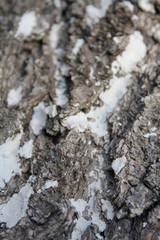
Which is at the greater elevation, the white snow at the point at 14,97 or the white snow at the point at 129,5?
the white snow at the point at 129,5

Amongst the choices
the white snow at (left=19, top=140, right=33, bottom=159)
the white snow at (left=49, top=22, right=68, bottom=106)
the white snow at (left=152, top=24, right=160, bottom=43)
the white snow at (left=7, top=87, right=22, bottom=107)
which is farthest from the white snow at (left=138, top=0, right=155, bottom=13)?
the white snow at (left=19, top=140, right=33, bottom=159)

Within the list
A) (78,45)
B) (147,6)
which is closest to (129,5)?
(147,6)

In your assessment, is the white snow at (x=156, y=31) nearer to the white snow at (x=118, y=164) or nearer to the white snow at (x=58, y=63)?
the white snow at (x=58, y=63)

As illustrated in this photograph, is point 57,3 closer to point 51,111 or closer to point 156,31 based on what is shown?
point 156,31

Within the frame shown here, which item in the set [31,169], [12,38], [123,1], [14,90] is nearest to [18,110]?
[14,90]

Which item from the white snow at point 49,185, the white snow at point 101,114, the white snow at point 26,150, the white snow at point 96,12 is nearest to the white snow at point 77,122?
the white snow at point 101,114

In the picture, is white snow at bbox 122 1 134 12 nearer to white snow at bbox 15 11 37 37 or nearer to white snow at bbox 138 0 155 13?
white snow at bbox 138 0 155 13
